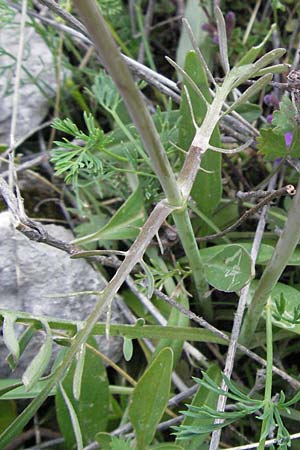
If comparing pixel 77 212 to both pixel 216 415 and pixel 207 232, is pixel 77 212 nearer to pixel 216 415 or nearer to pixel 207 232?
pixel 207 232

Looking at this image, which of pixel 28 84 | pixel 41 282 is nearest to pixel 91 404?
pixel 41 282

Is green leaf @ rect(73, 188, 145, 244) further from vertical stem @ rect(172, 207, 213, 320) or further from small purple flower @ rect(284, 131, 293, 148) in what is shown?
small purple flower @ rect(284, 131, 293, 148)

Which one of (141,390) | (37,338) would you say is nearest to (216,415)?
(141,390)

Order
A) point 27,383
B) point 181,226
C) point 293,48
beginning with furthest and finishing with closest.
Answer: point 293,48 < point 181,226 < point 27,383

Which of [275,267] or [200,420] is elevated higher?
[275,267]

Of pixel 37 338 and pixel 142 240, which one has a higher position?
pixel 142 240

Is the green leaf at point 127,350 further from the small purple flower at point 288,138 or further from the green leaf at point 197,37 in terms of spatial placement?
the green leaf at point 197,37

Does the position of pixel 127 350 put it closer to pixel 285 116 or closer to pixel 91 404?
pixel 91 404
